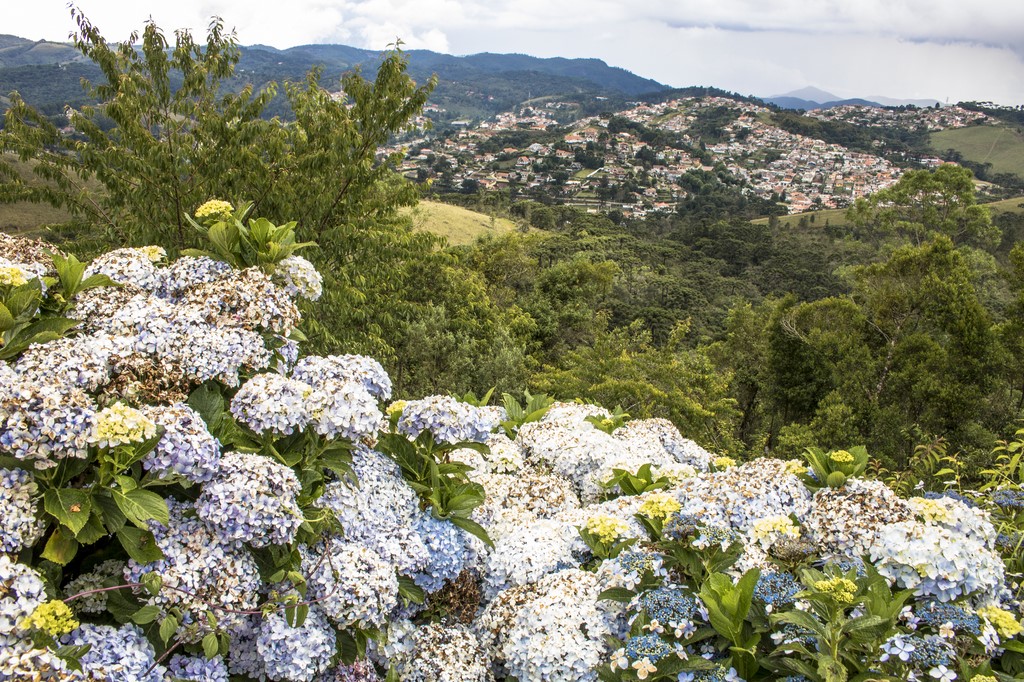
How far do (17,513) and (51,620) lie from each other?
43 centimetres

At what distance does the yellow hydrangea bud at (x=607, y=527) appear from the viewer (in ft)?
10.4

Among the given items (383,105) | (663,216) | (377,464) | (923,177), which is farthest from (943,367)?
(663,216)

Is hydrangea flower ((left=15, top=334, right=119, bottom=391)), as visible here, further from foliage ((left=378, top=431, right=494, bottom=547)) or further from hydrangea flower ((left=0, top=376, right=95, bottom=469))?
foliage ((left=378, top=431, right=494, bottom=547))

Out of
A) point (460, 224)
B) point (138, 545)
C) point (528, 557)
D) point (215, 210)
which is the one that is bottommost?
point (460, 224)

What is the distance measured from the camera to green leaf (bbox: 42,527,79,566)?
2.26m

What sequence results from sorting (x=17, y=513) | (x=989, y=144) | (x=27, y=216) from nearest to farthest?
1. (x=17, y=513)
2. (x=27, y=216)
3. (x=989, y=144)

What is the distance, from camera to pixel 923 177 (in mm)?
30891

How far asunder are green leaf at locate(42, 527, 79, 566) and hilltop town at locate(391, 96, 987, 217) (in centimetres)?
9425

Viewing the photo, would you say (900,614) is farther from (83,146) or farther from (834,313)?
(834,313)

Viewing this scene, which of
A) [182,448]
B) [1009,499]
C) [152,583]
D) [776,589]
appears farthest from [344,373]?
[1009,499]

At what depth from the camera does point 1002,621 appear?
2539 mm

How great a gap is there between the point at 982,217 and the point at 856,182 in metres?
100

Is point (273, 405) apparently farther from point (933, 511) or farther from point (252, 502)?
point (933, 511)

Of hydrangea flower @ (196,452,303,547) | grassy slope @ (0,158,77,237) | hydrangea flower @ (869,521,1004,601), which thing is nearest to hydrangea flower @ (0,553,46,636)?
hydrangea flower @ (196,452,303,547)
